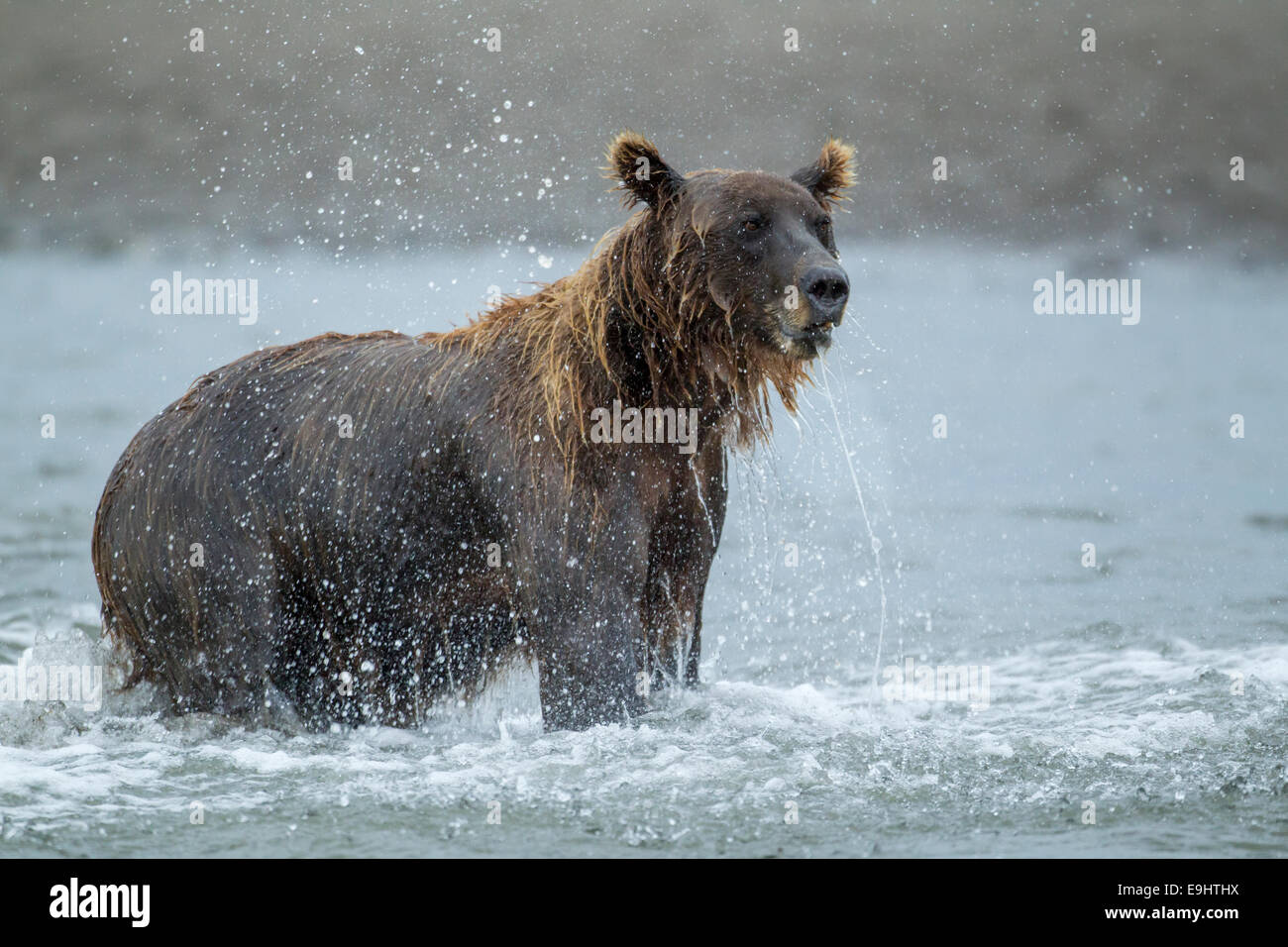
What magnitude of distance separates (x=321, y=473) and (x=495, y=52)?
11.3 m

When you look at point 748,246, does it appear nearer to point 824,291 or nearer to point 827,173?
point 824,291

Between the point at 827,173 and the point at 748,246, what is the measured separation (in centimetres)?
76

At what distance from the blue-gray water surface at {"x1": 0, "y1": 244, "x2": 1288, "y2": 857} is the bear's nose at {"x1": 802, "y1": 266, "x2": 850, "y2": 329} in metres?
0.52

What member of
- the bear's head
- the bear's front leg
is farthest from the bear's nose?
the bear's front leg

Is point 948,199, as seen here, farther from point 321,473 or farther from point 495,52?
point 321,473

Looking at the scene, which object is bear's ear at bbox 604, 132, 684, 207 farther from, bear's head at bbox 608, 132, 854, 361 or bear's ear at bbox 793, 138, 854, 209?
bear's ear at bbox 793, 138, 854, 209

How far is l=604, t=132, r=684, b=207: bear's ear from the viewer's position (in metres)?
6.12

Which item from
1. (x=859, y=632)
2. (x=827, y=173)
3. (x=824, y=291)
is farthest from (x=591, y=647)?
(x=859, y=632)

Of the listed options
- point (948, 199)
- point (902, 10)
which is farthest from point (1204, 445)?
point (902, 10)

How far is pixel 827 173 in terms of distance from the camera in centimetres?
656

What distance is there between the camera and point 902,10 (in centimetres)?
1752

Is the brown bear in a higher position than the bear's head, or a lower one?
lower

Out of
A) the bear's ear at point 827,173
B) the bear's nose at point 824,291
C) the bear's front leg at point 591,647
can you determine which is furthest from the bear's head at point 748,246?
the bear's front leg at point 591,647

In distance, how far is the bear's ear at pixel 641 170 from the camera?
6121 millimetres
